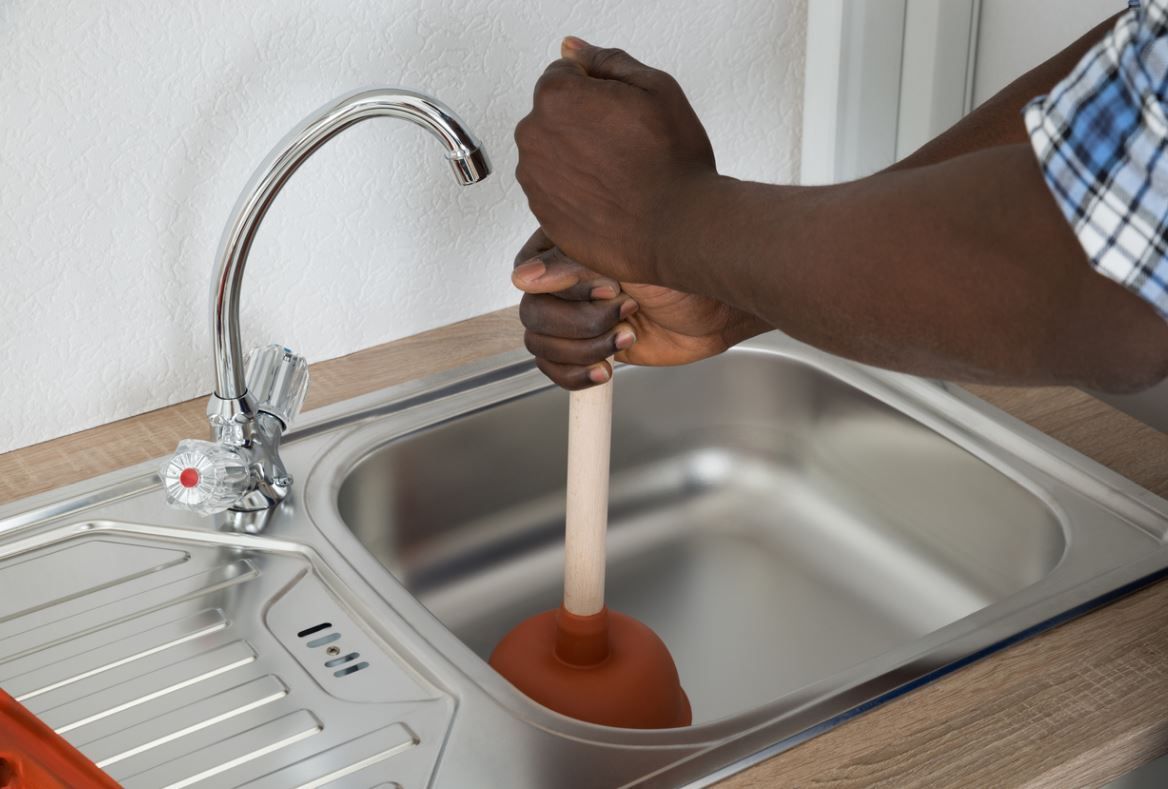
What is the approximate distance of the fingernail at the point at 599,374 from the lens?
929mm

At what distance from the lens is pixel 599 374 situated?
93 cm

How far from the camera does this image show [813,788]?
28.7 inches

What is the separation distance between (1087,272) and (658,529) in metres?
0.76

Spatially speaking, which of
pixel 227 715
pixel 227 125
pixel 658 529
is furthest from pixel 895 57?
pixel 227 715

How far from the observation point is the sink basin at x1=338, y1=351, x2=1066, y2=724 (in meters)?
1.10

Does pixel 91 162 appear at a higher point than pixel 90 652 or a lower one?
higher

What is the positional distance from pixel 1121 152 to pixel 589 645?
55cm

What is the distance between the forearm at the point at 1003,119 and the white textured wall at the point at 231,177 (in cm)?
46

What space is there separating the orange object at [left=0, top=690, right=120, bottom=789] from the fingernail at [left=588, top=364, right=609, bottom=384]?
464 mm

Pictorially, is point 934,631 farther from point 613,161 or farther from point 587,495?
point 613,161

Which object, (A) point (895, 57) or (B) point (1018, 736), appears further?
(A) point (895, 57)

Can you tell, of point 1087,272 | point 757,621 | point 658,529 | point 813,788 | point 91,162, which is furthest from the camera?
point 658,529

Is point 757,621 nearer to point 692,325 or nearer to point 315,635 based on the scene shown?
point 692,325

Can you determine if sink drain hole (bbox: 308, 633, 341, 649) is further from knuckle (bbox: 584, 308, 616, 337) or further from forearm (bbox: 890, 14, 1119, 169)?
forearm (bbox: 890, 14, 1119, 169)
